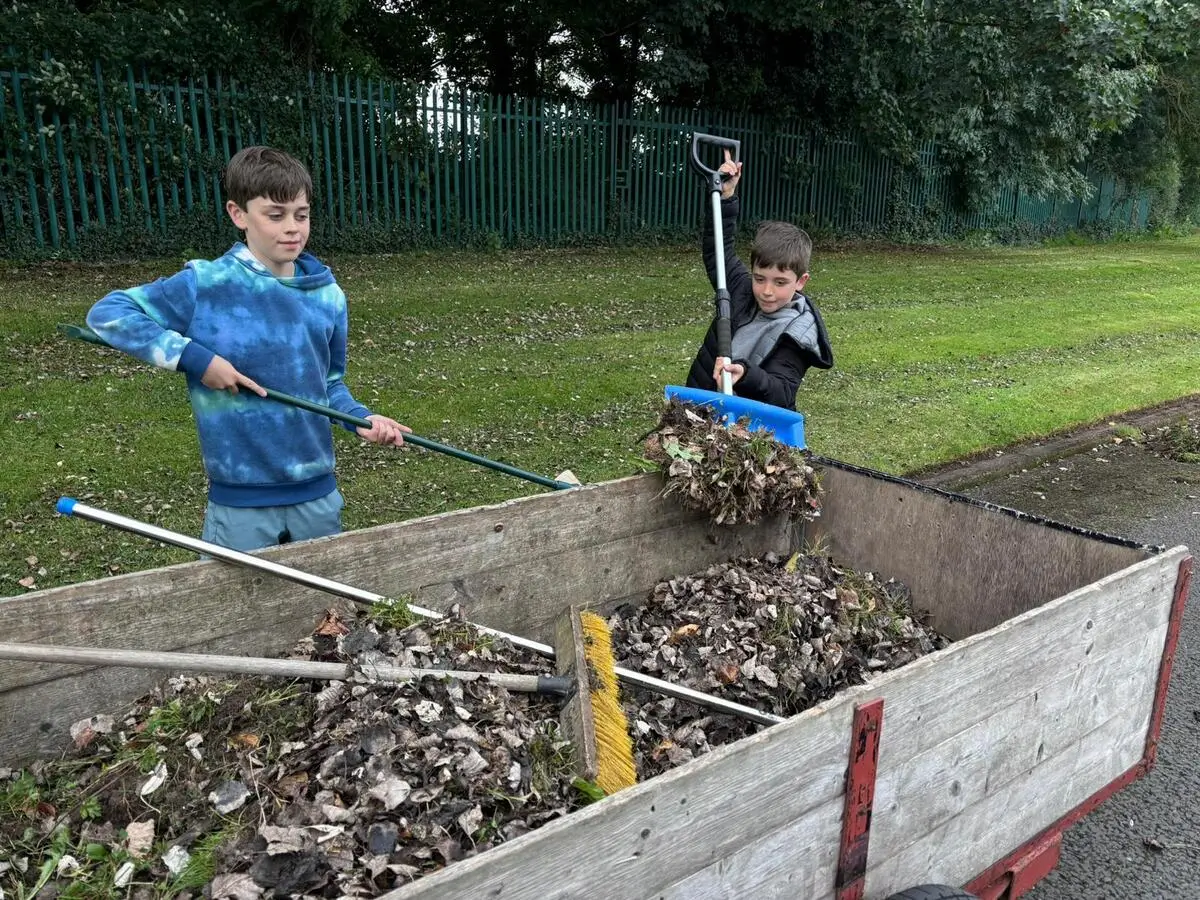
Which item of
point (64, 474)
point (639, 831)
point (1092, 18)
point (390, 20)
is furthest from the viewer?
point (390, 20)

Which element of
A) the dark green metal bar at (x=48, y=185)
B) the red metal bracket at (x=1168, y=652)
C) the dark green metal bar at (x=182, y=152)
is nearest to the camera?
the red metal bracket at (x=1168, y=652)

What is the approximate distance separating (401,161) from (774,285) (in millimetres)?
10546

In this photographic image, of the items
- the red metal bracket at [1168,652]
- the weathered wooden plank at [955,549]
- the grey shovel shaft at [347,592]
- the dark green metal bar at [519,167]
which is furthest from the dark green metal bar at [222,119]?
the red metal bracket at [1168,652]

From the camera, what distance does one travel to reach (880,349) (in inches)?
397

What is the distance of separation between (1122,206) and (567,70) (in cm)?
1871

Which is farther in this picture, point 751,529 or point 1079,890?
point 751,529

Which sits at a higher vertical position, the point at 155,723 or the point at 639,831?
the point at 639,831

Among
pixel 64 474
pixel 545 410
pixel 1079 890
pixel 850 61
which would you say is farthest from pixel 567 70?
pixel 1079 890

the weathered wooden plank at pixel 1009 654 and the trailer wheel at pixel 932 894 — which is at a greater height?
the weathered wooden plank at pixel 1009 654

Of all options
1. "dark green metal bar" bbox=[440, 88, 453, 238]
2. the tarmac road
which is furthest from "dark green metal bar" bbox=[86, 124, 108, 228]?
the tarmac road

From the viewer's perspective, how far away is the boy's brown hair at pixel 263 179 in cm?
300

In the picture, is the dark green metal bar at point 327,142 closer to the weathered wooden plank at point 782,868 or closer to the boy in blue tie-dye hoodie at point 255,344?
the boy in blue tie-dye hoodie at point 255,344

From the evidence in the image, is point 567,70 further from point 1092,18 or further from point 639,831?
point 639,831

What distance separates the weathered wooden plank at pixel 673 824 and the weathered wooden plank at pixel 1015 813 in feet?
1.46
